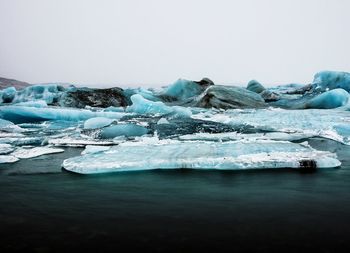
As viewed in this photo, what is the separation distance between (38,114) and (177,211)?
288 inches

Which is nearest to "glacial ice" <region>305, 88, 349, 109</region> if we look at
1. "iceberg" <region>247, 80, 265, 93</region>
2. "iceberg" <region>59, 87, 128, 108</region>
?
"iceberg" <region>247, 80, 265, 93</region>

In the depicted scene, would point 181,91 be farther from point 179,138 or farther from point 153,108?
point 179,138

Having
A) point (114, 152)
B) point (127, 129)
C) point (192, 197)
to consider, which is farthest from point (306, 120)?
point (192, 197)

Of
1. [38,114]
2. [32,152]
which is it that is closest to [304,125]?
[32,152]

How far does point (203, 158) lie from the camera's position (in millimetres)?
3756

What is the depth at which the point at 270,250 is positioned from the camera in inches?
70.0

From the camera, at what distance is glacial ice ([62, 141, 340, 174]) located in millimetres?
3588

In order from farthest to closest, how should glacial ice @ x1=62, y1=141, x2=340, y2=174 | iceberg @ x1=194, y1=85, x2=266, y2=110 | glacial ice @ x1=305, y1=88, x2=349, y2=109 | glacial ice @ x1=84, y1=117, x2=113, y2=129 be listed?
iceberg @ x1=194, y1=85, x2=266, y2=110
glacial ice @ x1=305, y1=88, x2=349, y2=109
glacial ice @ x1=84, y1=117, x2=113, y2=129
glacial ice @ x1=62, y1=141, x2=340, y2=174

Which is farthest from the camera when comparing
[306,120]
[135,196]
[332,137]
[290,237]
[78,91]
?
[78,91]

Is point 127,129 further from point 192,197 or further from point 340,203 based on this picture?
point 340,203

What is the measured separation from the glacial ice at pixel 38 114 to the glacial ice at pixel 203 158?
16.6 ft

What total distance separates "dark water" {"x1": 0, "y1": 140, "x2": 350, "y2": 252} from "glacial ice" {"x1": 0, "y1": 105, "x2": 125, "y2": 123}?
17.7 ft

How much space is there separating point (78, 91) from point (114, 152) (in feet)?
35.2

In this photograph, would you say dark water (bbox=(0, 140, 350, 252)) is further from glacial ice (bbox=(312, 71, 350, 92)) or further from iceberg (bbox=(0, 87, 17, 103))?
iceberg (bbox=(0, 87, 17, 103))
